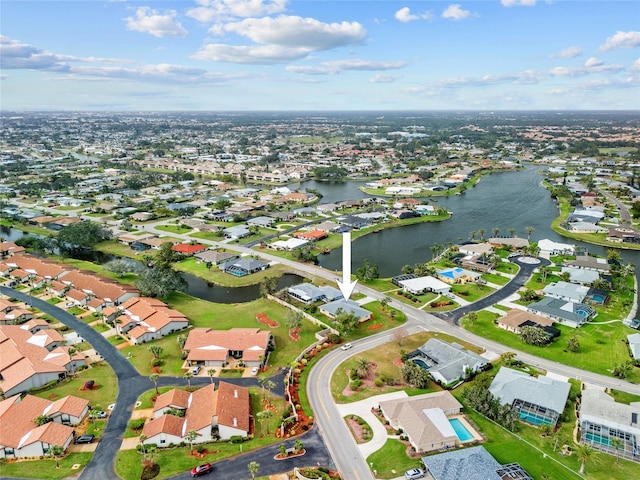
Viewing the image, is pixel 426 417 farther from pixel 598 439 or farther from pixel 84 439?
pixel 84 439

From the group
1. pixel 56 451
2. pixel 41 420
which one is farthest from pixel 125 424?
pixel 41 420

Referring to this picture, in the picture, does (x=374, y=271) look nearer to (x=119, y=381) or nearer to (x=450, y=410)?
(x=450, y=410)

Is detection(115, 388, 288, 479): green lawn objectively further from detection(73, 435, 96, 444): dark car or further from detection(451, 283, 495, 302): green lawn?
detection(451, 283, 495, 302): green lawn

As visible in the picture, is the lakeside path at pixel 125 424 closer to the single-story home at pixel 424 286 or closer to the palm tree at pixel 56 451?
the palm tree at pixel 56 451

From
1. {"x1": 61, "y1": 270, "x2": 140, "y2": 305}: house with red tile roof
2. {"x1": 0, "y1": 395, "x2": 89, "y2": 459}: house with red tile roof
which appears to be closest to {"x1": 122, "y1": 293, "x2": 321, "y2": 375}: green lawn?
{"x1": 61, "y1": 270, "x2": 140, "y2": 305}: house with red tile roof

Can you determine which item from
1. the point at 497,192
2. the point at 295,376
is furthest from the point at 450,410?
the point at 497,192

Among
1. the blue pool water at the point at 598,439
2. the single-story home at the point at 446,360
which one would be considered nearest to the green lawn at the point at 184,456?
the single-story home at the point at 446,360

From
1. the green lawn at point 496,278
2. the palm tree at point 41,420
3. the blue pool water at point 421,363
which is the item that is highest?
the green lawn at point 496,278
